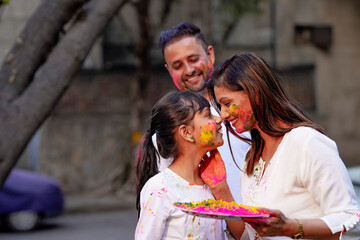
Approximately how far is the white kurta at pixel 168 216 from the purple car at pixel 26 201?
7.67 m

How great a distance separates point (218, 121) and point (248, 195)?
385mm

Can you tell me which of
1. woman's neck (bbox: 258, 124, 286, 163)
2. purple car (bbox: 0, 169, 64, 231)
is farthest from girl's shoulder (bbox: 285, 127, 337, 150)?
purple car (bbox: 0, 169, 64, 231)

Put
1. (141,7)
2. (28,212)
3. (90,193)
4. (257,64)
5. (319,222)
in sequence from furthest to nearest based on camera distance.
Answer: (90,193) → (141,7) → (28,212) → (257,64) → (319,222)

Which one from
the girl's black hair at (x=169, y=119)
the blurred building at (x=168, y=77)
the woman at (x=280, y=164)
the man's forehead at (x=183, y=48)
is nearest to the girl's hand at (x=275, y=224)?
the woman at (x=280, y=164)

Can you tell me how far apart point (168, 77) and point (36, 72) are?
36.5 ft

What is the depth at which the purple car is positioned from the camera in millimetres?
10195

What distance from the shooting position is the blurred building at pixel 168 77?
566 inches

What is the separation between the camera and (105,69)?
14.9m

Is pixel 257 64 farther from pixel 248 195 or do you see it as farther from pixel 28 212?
pixel 28 212

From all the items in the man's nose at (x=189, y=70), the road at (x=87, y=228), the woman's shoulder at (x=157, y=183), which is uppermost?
the man's nose at (x=189, y=70)

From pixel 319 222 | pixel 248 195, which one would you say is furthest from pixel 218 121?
pixel 319 222

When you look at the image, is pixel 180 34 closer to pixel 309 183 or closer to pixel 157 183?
pixel 157 183

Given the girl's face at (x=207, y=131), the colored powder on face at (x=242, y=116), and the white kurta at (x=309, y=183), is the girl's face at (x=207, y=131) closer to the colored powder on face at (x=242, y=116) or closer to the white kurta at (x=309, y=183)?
the colored powder on face at (x=242, y=116)

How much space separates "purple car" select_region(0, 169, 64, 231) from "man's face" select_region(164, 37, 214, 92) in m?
6.79
